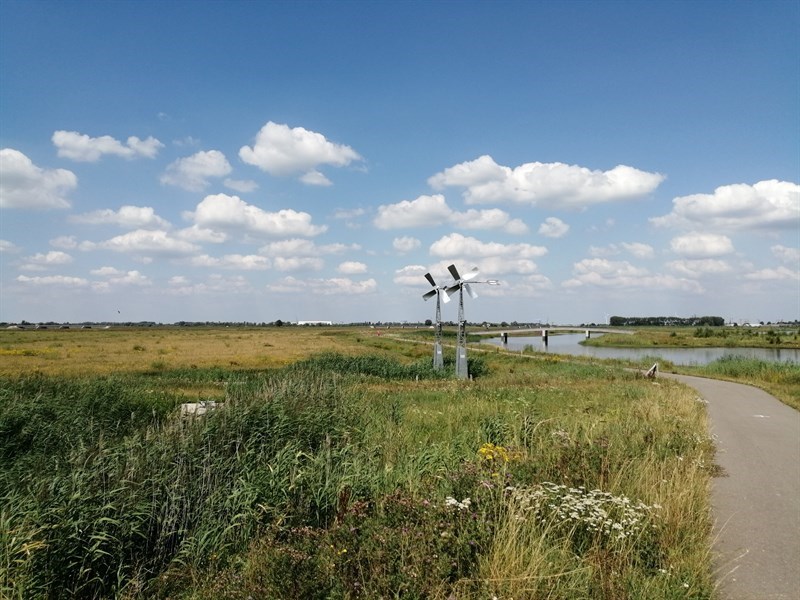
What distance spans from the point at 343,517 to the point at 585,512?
2.58m

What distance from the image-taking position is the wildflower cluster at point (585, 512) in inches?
213

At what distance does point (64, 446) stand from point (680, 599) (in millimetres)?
10894

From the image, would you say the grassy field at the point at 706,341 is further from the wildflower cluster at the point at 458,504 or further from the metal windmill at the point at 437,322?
the wildflower cluster at the point at 458,504

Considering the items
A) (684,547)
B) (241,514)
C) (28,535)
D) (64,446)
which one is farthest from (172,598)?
(64,446)

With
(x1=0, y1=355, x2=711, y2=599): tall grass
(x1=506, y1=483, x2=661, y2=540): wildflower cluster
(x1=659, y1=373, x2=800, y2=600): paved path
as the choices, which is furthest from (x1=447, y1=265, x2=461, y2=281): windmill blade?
(x1=506, y1=483, x2=661, y2=540): wildflower cluster

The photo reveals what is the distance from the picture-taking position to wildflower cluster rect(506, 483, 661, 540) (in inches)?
213

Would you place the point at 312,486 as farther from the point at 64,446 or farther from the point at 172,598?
the point at 64,446

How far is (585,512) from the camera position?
5.76 m

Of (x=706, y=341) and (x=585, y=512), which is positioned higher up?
(x=585, y=512)

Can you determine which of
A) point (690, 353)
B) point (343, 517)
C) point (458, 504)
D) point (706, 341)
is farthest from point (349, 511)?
point (706, 341)

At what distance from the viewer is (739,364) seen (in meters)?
34.0

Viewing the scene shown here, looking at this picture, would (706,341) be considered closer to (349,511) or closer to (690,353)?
(690,353)

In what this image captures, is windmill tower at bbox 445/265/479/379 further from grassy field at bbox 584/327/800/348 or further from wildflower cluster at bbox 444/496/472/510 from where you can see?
grassy field at bbox 584/327/800/348

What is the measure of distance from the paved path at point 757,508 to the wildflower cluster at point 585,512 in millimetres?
901
